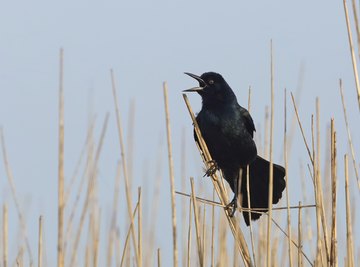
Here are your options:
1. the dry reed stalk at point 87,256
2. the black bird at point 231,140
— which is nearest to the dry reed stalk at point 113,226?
the dry reed stalk at point 87,256

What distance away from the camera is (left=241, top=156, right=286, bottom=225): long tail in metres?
3.19

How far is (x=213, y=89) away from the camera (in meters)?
3.35

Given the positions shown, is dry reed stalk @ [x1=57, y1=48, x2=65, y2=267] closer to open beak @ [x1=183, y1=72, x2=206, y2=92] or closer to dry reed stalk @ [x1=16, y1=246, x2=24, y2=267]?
dry reed stalk @ [x1=16, y1=246, x2=24, y2=267]

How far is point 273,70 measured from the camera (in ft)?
7.05

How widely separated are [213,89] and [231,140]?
26 cm

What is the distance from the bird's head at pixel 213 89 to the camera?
3.33 m

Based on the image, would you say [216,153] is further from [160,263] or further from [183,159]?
[160,263]

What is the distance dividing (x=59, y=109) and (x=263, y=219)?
5.10 ft

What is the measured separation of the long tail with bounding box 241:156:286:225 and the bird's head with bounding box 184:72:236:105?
1.16 ft

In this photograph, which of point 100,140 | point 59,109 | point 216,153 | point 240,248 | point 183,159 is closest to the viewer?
point 59,109

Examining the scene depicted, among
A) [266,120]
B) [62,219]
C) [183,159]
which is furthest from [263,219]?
[62,219]

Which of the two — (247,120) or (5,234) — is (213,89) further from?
(5,234)

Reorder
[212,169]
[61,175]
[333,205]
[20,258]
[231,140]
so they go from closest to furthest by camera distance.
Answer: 1. [61,175]
2. [333,205]
3. [20,258]
4. [212,169]
5. [231,140]

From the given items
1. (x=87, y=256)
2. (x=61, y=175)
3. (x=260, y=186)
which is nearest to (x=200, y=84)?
(x=260, y=186)
